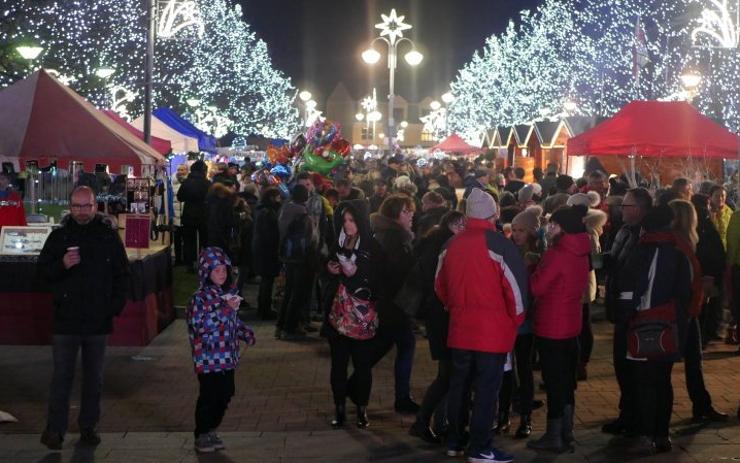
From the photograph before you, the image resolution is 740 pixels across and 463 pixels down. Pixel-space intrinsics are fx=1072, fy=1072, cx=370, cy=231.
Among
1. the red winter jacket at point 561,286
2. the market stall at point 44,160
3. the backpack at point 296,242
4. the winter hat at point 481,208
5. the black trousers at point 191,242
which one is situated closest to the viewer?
the winter hat at point 481,208

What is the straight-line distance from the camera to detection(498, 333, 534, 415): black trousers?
8.08 meters

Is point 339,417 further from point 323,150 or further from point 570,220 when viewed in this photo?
point 323,150

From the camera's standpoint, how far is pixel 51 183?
4000 cm

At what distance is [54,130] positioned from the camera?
1161 centimetres

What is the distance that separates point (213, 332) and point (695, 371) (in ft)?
12.6

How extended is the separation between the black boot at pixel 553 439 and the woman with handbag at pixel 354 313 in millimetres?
1497

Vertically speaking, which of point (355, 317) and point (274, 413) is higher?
point (355, 317)

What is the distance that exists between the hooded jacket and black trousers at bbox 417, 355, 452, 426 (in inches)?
57.1

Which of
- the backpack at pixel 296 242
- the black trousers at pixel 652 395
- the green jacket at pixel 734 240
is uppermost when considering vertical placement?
the green jacket at pixel 734 240

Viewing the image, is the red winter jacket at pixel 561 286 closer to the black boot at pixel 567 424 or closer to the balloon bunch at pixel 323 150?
the black boot at pixel 567 424

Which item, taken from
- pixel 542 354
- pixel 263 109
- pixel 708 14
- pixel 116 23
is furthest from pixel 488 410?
pixel 263 109

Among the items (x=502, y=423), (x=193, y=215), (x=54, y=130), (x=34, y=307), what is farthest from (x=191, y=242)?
(x=502, y=423)

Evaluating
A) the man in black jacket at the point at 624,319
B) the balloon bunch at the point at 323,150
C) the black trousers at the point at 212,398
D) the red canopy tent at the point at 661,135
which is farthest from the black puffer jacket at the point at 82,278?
the balloon bunch at the point at 323,150

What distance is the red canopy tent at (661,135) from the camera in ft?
53.0
